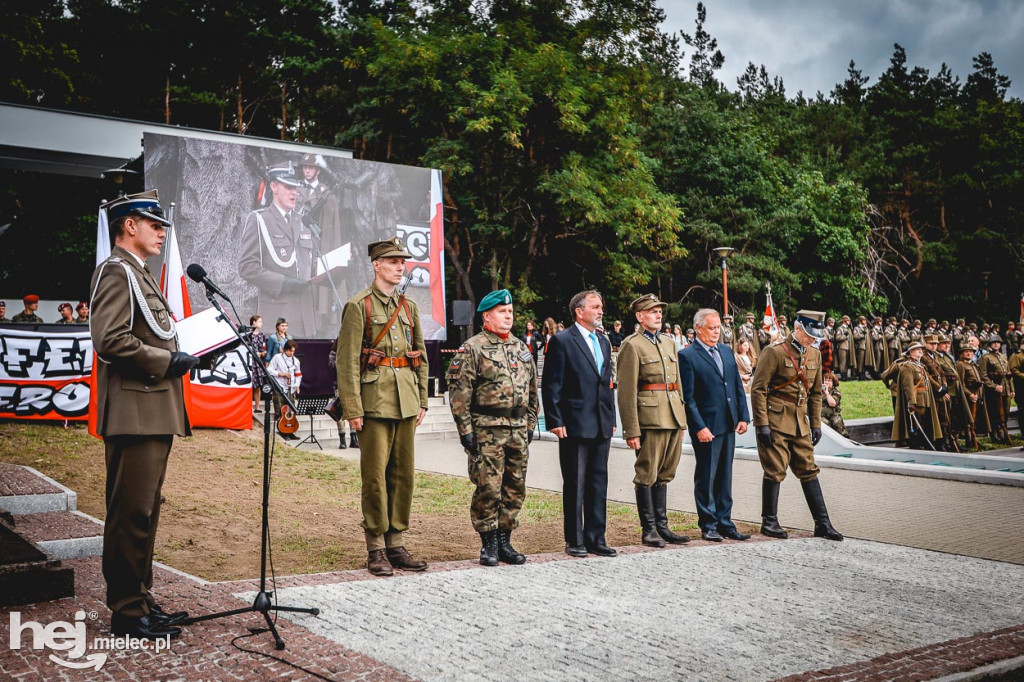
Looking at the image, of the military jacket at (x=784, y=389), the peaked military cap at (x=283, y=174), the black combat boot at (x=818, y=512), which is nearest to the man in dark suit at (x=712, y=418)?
the military jacket at (x=784, y=389)

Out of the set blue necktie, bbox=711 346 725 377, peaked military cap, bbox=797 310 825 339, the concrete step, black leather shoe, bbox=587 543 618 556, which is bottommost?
black leather shoe, bbox=587 543 618 556

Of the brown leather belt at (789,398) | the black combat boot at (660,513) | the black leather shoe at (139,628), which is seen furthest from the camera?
the brown leather belt at (789,398)

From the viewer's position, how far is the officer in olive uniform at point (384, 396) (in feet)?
19.5

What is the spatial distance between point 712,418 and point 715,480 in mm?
592

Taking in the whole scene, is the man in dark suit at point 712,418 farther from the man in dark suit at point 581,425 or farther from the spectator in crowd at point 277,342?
the spectator in crowd at point 277,342

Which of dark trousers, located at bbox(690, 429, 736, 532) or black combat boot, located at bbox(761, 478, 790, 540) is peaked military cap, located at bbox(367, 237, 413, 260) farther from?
black combat boot, located at bbox(761, 478, 790, 540)

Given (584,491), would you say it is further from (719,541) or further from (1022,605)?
(1022,605)

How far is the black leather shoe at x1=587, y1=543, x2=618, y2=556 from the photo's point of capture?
6.78 m

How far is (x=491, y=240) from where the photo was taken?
29.5m

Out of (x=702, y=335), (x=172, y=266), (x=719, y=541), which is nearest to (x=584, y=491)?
(x=719, y=541)

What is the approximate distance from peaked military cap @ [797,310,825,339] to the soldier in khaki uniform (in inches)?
58.0

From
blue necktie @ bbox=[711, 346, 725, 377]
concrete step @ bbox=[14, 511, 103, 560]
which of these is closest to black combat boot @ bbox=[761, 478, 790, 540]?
blue necktie @ bbox=[711, 346, 725, 377]

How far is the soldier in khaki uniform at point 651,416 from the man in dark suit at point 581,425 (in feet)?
1.50

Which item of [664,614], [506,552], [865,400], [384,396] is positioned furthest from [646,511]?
[865,400]
